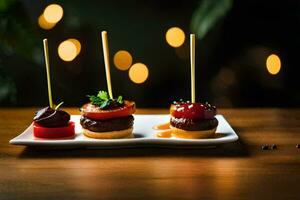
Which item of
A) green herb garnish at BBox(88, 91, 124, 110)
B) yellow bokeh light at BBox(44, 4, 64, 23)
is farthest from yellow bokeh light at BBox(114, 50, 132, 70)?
green herb garnish at BBox(88, 91, 124, 110)

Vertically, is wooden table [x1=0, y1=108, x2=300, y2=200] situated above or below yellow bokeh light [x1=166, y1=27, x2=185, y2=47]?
below

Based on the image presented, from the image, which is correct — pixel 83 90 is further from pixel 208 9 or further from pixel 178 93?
pixel 208 9

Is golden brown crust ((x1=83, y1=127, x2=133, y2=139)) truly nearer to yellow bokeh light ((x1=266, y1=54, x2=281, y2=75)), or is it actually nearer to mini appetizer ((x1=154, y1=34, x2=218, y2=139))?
mini appetizer ((x1=154, y1=34, x2=218, y2=139))

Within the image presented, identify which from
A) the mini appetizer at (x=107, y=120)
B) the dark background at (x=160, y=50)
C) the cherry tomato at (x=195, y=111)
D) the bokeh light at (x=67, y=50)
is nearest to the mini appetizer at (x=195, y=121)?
the cherry tomato at (x=195, y=111)

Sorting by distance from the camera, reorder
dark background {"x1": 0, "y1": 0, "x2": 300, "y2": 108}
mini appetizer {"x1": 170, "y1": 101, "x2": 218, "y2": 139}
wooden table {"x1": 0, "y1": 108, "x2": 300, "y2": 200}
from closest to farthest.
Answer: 1. wooden table {"x1": 0, "y1": 108, "x2": 300, "y2": 200}
2. mini appetizer {"x1": 170, "y1": 101, "x2": 218, "y2": 139}
3. dark background {"x1": 0, "y1": 0, "x2": 300, "y2": 108}

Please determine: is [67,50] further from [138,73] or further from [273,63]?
[273,63]

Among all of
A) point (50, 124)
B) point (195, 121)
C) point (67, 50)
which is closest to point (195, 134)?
point (195, 121)

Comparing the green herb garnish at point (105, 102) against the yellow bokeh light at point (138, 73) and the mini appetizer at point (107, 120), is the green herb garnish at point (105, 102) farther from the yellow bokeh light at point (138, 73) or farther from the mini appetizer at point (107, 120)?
the yellow bokeh light at point (138, 73)
